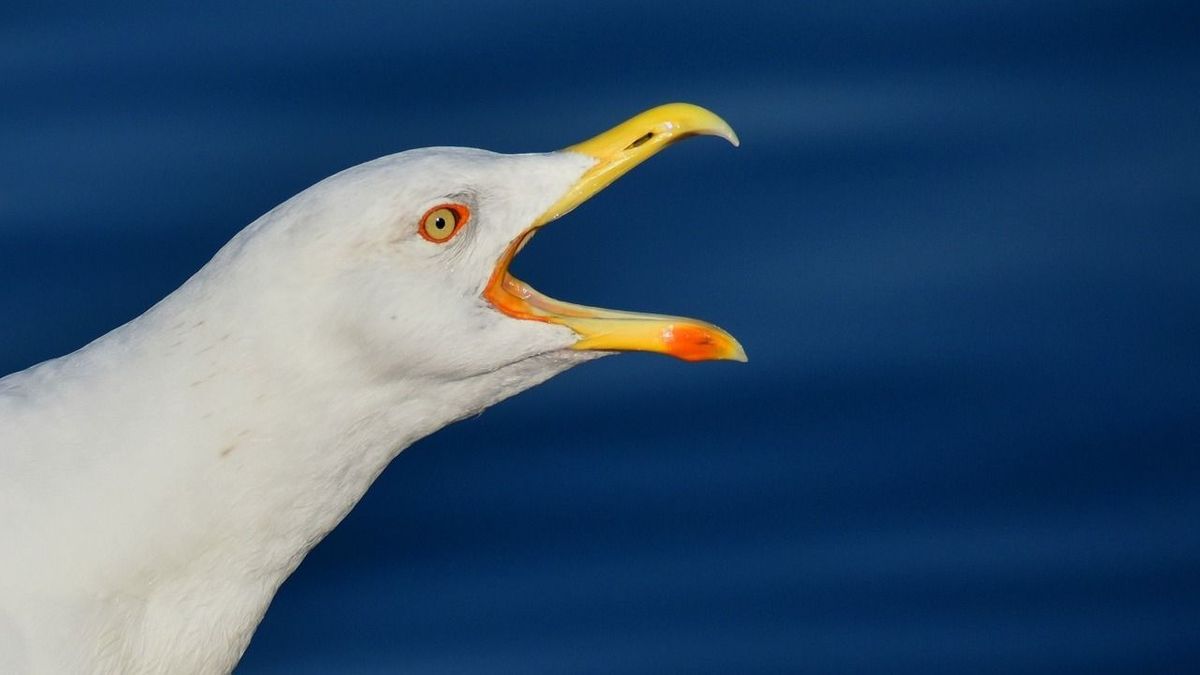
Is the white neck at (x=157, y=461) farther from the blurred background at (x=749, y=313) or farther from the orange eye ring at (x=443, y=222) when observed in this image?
the blurred background at (x=749, y=313)

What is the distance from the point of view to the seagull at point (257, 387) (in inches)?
173

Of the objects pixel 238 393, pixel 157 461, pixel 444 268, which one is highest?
pixel 444 268

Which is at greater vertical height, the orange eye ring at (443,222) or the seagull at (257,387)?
the orange eye ring at (443,222)

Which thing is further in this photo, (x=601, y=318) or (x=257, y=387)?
(x=601, y=318)

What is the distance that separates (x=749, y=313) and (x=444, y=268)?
7.33 feet

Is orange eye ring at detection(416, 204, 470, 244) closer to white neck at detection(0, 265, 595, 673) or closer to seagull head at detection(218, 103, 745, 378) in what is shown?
seagull head at detection(218, 103, 745, 378)

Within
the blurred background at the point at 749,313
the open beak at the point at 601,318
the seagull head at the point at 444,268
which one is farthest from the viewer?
the blurred background at the point at 749,313

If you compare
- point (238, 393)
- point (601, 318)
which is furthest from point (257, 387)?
point (601, 318)

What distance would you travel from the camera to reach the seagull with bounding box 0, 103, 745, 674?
14.4ft

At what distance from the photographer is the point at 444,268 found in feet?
14.7

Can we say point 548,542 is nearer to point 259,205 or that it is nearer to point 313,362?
point 259,205

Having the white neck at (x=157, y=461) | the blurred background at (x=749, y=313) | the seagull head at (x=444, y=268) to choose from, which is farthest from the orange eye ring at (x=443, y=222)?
the blurred background at (x=749, y=313)

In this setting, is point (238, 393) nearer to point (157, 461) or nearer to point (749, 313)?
point (157, 461)

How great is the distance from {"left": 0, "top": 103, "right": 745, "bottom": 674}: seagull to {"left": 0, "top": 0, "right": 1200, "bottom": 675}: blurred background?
1.84m
